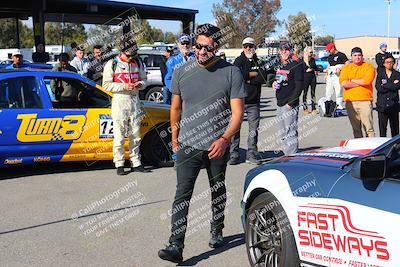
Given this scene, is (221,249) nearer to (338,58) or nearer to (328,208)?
(328,208)

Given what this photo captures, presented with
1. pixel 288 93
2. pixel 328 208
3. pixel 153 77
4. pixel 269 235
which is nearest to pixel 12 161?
pixel 288 93

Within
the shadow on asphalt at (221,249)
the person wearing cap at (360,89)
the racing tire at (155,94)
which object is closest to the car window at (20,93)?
the shadow on asphalt at (221,249)

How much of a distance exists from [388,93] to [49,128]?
540 centimetres

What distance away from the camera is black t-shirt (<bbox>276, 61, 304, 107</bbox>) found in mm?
7668

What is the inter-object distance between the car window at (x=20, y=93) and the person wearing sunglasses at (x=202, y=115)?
378 cm

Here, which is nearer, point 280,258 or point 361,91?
point 280,258

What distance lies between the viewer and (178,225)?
4391 millimetres

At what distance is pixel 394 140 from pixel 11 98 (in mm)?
5745

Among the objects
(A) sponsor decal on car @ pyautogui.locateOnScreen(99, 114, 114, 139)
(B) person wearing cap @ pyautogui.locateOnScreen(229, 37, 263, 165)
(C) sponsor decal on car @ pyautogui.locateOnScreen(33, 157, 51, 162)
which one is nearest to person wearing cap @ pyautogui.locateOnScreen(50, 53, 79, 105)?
(A) sponsor decal on car @ pyautogui.locateOnScreen(99, 114, 114, 139)

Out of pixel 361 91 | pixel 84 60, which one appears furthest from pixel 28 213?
pixel 84 60

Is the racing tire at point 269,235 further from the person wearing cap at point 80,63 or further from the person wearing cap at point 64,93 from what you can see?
the person wearing cap at point 80,63

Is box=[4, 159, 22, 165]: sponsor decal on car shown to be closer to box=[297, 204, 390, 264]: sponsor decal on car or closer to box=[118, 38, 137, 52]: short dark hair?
box=[118, 38, 137, 52]: short dark hair

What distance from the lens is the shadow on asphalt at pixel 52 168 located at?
7.93m

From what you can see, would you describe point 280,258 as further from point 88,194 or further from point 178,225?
point 88,194
